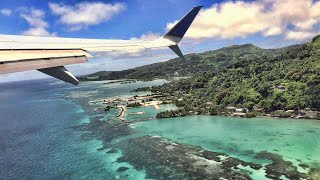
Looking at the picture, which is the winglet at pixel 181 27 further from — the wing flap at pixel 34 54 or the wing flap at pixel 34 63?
the wing flap at pixel 34 63

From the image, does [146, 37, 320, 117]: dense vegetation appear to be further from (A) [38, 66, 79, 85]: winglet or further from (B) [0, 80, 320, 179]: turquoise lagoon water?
(A) [38, 66, 79, 85]: winglet

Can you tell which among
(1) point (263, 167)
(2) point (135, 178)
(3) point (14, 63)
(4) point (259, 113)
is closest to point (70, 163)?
(2) point (135, 178)

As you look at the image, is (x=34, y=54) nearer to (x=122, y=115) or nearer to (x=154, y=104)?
(x=122, y=115)

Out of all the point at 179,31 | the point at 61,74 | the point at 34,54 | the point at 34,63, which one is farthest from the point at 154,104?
the point at 34,63

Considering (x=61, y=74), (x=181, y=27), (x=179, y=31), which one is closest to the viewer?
(x=61, y=74)

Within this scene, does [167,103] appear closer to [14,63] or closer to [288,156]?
[288,156]

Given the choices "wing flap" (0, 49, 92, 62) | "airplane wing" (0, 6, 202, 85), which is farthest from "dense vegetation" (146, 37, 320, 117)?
"wing flap" (0, 49, 92, 62)

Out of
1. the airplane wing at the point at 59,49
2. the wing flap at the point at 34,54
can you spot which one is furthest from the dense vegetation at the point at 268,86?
the wing flap at the point at 34,54
